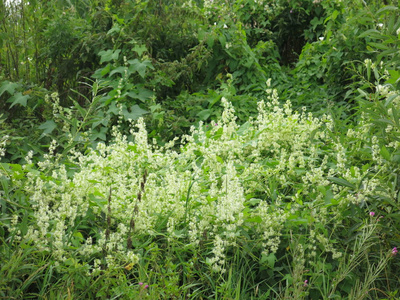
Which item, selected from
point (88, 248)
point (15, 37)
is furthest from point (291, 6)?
point (88, 248)

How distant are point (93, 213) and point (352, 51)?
12.1 feet

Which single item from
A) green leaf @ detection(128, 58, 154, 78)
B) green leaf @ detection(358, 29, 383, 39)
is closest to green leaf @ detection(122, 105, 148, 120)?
green leaf @ detection(128, 58, 154, 78)

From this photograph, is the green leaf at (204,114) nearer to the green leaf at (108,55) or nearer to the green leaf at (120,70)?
the green leaf at (120,70)

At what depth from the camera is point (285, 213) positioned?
277cm

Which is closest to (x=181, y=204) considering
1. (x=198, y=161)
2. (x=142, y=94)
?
(x=198, y=161)

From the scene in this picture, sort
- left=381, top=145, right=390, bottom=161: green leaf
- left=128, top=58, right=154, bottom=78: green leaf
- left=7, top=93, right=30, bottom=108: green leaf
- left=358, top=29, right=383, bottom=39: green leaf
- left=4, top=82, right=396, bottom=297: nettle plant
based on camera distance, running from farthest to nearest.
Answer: left=128, top=58, right=154, bottom=78: green leaf
left=7, top=93, right=30, bottom=108: green leaf
left=358, top=29, right=383, bottom=39: green leaf
left=381, top=145, right=390, bottom=161: green leaf
left=4, top=82, right=396, bottom=297: nettle plant

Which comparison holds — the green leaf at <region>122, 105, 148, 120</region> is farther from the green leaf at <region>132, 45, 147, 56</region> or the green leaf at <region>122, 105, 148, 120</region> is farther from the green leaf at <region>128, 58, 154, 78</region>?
the green leaf at <region>132, 45, 147, 56</region>

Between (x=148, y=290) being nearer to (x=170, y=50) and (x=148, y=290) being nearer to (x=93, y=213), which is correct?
(x=93, y=213)

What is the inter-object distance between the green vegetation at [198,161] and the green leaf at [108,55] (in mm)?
14

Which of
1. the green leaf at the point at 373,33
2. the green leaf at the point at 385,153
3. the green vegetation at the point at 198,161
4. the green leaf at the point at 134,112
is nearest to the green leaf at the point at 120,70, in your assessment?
the green vegetation at the point at 198,161

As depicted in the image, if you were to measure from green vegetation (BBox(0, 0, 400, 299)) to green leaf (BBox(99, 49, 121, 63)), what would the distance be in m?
0.01

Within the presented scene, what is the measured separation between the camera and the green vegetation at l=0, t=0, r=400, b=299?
2.46 m

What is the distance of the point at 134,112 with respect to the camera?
187 inches

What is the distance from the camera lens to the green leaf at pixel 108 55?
16.3 feet
